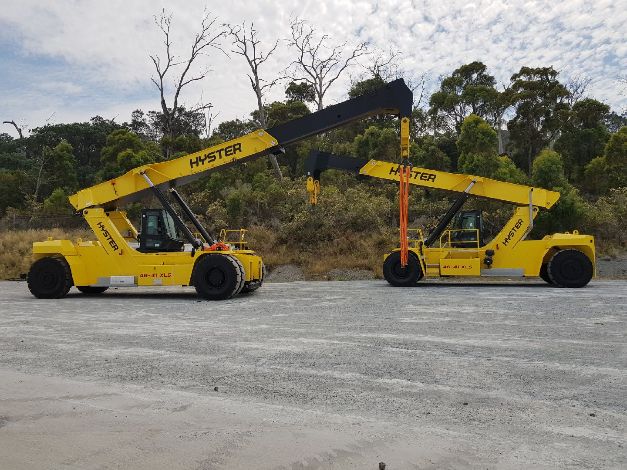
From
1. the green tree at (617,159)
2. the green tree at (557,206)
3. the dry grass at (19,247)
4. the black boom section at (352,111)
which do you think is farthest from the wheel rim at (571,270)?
the dry grass at (19,247)

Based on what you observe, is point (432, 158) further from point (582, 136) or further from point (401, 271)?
point (401, 271)

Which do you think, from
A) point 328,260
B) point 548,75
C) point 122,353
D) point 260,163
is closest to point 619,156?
point 548,75

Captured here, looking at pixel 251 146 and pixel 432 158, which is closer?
pixel 251 146

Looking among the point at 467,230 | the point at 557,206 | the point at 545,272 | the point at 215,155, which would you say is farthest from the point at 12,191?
the point at 545,272

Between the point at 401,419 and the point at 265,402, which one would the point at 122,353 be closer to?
the point at 265,402

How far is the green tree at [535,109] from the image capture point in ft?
107

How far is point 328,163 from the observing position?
1794 centimetres

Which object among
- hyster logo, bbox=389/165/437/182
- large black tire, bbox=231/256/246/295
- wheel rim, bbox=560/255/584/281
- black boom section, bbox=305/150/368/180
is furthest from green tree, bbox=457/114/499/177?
large black tire, bbox=231/256/246/295

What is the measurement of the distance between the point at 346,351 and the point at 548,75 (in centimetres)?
3258

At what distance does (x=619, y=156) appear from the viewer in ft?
92.3

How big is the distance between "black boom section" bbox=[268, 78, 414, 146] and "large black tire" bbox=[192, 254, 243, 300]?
11.5 feet

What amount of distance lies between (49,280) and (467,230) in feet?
39.2

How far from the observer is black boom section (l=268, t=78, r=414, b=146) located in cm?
1403

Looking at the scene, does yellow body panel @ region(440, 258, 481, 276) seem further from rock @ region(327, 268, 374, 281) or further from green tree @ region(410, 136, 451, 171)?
green tree @ region(410, 136, 451, 171)
